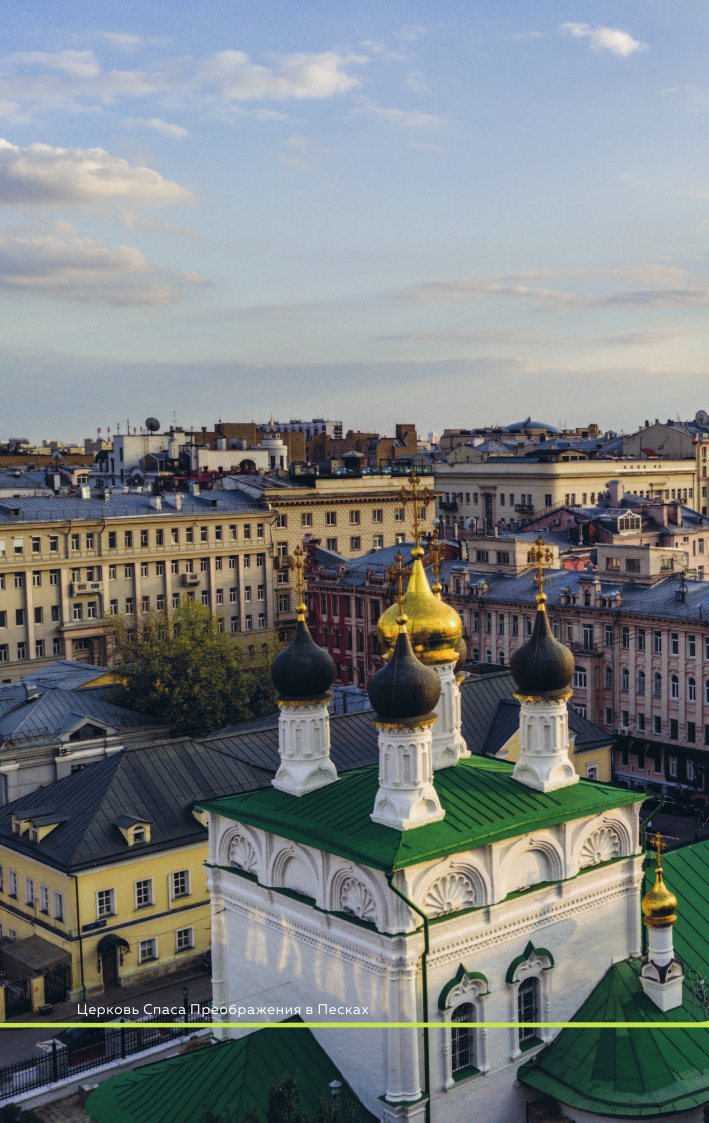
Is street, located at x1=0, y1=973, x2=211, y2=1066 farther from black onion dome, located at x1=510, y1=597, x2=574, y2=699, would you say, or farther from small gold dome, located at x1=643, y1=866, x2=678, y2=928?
black onion dome, located at x1=510, y1=597, x2=574, y2=699

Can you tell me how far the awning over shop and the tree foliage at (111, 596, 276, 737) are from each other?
14865 mm

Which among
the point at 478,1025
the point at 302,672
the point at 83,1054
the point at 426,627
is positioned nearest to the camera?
the point at 478,1025

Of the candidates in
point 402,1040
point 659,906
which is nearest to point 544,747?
point 659,906

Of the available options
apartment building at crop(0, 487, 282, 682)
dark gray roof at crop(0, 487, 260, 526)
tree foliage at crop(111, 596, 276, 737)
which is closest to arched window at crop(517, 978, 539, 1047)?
tree foliage at crop(111, 596, 276, 737)

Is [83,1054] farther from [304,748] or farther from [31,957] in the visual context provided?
[304,748]

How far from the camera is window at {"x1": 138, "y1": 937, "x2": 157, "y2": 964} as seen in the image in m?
34.3

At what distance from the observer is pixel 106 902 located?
3403 cm

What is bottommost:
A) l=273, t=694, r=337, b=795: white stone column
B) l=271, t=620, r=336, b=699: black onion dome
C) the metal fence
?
the metal fence

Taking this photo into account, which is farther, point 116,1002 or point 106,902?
point 106,902

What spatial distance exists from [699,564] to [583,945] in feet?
193

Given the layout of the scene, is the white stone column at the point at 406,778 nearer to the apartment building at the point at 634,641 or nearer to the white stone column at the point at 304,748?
the white stone column at the point at 304,748

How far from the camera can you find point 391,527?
9400 centimetres

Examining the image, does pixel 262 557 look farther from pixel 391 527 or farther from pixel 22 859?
pixel 22 859

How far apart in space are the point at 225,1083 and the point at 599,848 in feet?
25.1
